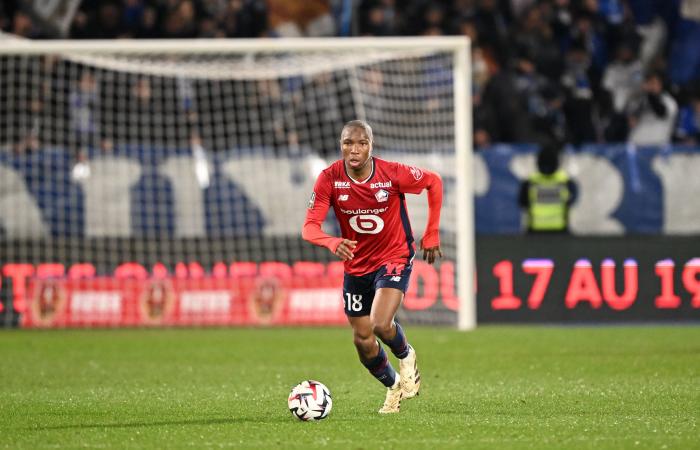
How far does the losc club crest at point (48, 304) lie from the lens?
17.1m

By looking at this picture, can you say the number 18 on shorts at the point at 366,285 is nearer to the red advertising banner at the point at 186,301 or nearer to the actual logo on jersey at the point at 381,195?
the actual logo on jersey at the point at 381,195

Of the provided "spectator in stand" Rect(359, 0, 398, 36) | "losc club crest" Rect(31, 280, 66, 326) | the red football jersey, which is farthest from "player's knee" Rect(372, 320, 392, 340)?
"spectator in stand" Rect(359, 0, 398, 36)

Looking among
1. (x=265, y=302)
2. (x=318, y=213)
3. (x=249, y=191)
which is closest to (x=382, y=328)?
(x=318, y=213)

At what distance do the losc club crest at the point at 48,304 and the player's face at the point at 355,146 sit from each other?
912cm

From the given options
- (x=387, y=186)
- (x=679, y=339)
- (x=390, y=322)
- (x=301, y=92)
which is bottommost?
(x=679, y=339)

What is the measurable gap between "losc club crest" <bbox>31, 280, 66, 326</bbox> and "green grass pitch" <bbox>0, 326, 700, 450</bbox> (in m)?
0.42

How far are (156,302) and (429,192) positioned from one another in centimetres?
853

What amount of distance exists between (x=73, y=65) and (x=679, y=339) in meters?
8.79

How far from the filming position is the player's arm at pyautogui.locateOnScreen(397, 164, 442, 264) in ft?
29.6

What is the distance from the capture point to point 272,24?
67.9ft

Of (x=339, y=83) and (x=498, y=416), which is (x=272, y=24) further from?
(x=498, y=416)

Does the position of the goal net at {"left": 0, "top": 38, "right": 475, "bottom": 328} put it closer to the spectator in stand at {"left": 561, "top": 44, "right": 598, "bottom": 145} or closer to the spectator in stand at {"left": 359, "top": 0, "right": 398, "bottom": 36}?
the spectator in stand at {"left": 359, "top": 0, "right": 398, "bottom": 36}

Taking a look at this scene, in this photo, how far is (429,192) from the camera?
30.4ft

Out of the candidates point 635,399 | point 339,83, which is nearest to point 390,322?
point 635,399
